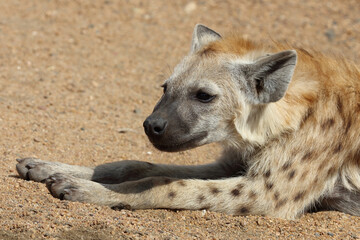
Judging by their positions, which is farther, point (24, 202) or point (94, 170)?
point (94, 170)

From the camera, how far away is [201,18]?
786 cm

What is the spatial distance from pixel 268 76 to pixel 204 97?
398mm

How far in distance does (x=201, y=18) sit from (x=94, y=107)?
9.69 feet

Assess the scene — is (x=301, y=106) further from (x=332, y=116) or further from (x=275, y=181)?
(x=275, y=181)

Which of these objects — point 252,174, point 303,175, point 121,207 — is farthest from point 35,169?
point 303,175

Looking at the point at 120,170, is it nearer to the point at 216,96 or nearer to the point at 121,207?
the point at 121,207

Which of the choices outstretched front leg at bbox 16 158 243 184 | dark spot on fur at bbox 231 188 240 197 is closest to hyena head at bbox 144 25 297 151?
dark spot on fur at bbox 231 188 240 197

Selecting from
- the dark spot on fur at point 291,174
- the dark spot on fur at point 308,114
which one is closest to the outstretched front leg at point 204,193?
the dark spot on fur at point 291,174

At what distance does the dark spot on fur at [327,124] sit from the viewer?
364cm

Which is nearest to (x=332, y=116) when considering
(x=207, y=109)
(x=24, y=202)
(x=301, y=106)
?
(x=301, y=106)

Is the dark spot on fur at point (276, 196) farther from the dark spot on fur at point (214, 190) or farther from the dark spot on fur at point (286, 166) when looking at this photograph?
the dark spot on fur at point (214, 190)

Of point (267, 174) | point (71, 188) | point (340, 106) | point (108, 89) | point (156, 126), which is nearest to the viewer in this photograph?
point (156, 126)

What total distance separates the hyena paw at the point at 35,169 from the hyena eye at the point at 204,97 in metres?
1.05

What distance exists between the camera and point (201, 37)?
157 inches
